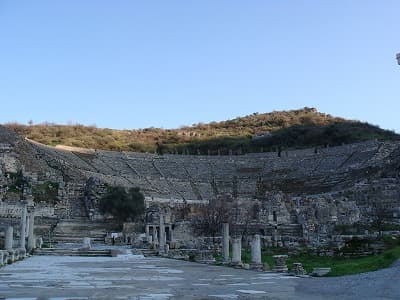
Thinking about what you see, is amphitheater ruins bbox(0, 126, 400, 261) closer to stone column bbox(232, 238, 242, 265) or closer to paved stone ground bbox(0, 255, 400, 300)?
stone column bbox(232, 238, 242, 265)

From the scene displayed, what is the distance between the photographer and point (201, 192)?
2608 inches

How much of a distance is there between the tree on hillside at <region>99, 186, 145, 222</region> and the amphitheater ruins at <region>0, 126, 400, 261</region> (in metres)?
1.34

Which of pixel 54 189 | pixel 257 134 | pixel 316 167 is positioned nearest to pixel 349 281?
pixel 54 189

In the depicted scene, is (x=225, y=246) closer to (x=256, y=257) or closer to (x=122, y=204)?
(x=256, y=257)

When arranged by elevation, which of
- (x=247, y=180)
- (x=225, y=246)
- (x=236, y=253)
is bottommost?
(x=236, y=253)

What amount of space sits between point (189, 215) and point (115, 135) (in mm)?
A: 58934

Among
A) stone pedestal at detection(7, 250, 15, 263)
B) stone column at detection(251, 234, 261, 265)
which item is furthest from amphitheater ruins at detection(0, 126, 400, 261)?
stone column at detection(251, 234, 261, 265)

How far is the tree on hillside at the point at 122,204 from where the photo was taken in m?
49.1

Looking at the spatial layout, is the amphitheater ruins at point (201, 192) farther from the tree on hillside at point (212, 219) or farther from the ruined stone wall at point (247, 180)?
the tree on hillside at point (212, 219)

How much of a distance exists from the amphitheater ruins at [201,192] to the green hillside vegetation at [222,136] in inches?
516

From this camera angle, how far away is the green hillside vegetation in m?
93.8

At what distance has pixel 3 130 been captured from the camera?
7300 centimetres

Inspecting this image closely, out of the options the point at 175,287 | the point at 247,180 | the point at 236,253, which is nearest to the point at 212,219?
the point at 236,253

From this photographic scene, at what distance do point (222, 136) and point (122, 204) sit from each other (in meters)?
59.1
